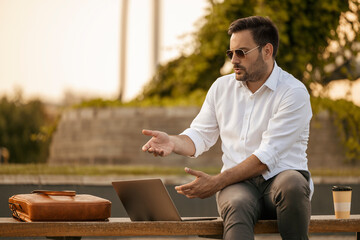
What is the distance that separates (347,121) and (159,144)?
22.4ft

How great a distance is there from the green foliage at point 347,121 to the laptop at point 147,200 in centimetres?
654

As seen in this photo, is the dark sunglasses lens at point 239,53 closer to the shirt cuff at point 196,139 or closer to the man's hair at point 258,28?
the man's hair at point 258,28

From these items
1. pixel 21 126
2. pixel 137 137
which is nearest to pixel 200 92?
pixel 137 137

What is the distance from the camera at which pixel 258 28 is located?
3.32m

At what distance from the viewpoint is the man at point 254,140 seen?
9.68ft

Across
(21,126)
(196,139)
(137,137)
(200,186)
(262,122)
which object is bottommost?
(21,126)

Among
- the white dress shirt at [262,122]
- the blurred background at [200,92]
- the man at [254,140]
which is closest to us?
the man at [254,140]

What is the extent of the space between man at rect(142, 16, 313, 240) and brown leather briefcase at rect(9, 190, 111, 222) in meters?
→ 0.37

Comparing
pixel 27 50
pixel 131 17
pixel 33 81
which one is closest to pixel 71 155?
pixel 131 17

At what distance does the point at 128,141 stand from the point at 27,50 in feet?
48.9

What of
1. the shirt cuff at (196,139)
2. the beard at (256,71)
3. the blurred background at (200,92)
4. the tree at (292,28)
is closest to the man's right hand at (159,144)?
the shirt cuff at (196,139)

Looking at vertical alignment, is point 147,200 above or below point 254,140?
below

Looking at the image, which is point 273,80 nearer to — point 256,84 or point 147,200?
point 256,84

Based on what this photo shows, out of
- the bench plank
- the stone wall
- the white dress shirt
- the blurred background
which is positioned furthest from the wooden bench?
the stone wall
